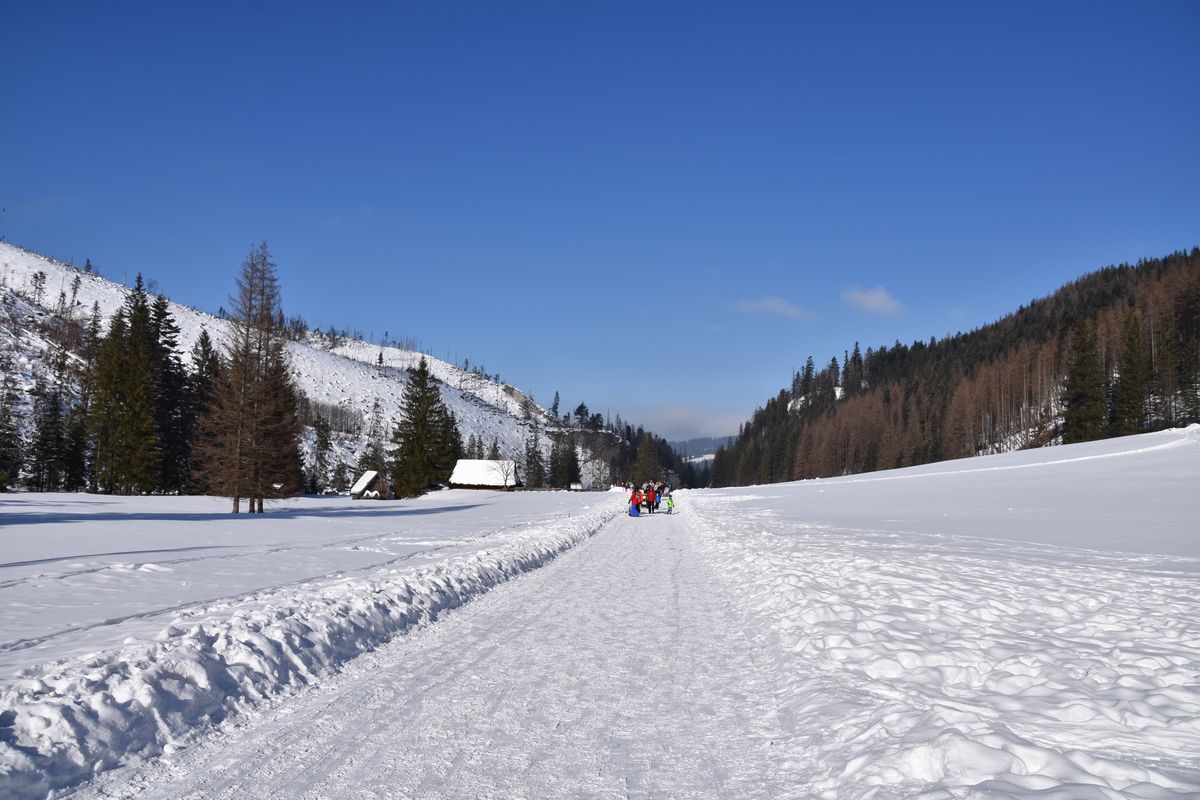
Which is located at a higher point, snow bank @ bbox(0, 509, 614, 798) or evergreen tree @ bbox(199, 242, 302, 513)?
evergreen tree @ bbox(199, 242, 302, 513)

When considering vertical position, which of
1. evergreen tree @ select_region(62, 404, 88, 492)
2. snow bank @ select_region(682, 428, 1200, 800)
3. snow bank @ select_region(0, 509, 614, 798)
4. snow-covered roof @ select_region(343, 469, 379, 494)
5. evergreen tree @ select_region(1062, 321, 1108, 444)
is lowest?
snow bank @ select_region(682, 428, 1200, 800)

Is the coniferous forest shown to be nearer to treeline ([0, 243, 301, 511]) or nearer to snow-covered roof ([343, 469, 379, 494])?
treeline ([0, 243, 301, 511])

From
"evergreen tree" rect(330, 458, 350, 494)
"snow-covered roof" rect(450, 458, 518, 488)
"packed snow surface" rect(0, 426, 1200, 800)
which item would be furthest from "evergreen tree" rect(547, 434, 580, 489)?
"packed snow surface" rect(0, 426, 1200, 800)

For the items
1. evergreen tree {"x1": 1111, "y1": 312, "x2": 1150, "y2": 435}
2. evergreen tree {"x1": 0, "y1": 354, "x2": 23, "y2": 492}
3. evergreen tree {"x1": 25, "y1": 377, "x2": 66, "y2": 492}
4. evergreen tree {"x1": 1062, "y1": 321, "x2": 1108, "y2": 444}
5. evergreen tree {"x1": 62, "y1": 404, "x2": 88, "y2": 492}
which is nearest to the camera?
evergreen tree {"x1": 0, "y1": 354, "x2": 23, "y2": 492}

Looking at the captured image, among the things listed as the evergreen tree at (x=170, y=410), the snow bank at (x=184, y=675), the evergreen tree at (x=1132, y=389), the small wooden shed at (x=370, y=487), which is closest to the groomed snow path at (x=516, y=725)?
the snow bank at (x=184, y=675)

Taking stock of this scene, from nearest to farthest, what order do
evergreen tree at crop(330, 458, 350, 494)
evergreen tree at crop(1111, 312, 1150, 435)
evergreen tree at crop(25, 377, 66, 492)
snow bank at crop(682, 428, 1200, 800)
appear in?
snow bank at crop(682, 428, 1200, 800)
evergreen tree at crop(25, 377, 66, 492)
evergreen tree at crop(1111, 312, 1150, 435)
evergreen tree at crop(330, 458, 350, 494)

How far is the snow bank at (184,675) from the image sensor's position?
407 cm

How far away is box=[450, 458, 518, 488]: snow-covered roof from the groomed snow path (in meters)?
75.7

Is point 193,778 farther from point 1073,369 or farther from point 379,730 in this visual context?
point 1073,369

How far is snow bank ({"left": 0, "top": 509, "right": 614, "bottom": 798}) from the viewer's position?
13.4 ft

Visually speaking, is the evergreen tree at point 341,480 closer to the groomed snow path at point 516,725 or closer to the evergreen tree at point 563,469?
the evergreen tree at point 563,469

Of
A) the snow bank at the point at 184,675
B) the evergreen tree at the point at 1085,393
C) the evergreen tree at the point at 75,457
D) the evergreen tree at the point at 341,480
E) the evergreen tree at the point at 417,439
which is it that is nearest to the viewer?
the snow bank at the point at 184,675

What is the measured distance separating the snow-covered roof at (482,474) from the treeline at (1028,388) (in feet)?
211

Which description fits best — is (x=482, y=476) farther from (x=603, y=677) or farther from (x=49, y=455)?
(x=603, y=677)
